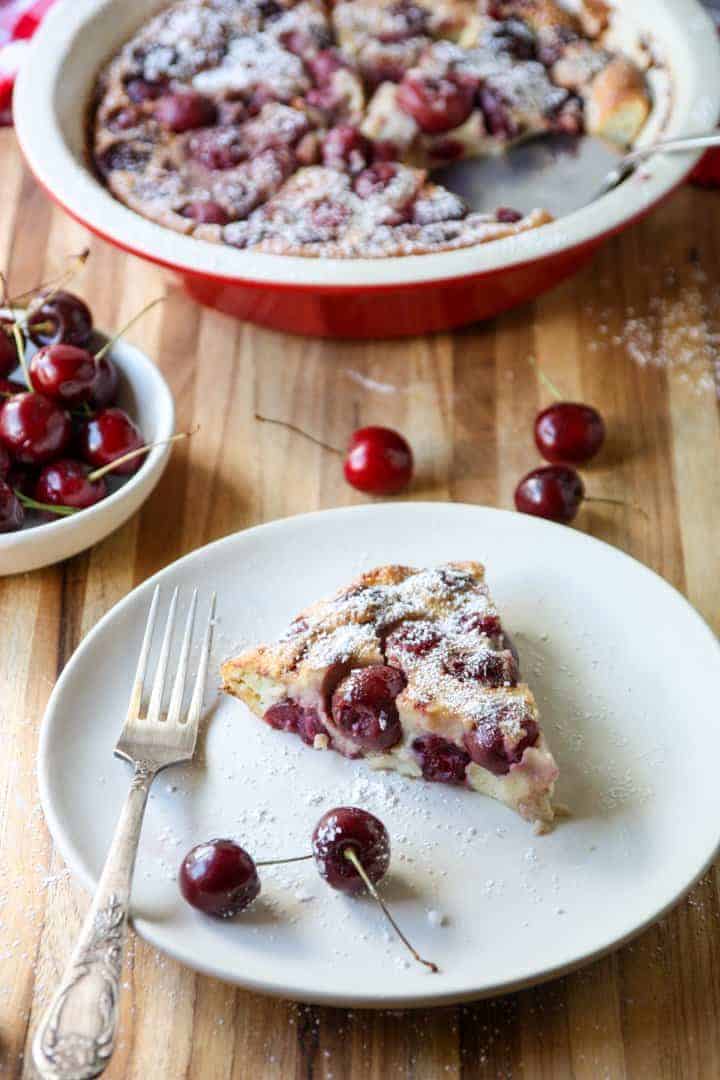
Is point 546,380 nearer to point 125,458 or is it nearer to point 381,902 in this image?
point 125,458

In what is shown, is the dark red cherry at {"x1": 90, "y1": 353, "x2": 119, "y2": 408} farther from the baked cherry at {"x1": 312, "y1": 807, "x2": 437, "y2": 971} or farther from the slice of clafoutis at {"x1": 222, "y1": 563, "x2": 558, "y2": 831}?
the baked cherry at {"x1": 312, "y1": 807, "x2": 437, "y2": 971}

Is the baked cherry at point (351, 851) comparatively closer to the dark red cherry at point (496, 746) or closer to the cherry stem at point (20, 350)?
the dark red cherry at point (496, 746)

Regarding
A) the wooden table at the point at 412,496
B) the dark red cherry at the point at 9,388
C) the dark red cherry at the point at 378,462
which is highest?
the dark red cherry at the point at 9,388

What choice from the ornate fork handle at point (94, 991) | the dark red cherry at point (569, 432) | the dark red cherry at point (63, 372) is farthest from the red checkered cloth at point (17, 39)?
the ornate fork handle at point (94, 991)

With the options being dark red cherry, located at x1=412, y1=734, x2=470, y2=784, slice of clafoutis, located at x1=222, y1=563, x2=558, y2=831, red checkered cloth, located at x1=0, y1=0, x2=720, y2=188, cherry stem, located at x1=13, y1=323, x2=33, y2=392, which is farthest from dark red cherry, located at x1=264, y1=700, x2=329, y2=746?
red checkered cloth, located at x1=0, y1=0, x2=720, y2=188

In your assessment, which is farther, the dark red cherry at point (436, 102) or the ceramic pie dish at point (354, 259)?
the dark red cherry at point (436, 102)

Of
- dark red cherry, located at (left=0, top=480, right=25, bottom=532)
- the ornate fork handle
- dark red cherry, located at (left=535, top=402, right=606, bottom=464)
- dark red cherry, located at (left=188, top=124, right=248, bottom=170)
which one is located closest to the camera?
the ornate fork handle

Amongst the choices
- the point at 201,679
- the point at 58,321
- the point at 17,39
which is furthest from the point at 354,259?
the point at 17,39
